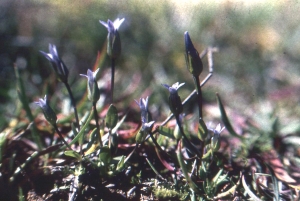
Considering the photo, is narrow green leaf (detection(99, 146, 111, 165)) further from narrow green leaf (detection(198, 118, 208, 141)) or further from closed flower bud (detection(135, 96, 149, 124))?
narrow green leaf (detection(198, 118, 208, 141))

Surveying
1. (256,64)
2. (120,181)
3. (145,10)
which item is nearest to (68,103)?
(120,181)

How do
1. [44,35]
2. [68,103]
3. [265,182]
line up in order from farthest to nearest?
[44,35]
[68,103]
[265,182]

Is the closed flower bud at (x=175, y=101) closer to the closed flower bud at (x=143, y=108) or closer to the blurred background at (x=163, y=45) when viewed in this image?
the closed flower bud at (x=143, y=108)

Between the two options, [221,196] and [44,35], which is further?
[44,35]

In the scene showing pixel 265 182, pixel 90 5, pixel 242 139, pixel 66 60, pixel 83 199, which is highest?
pixel 90 5

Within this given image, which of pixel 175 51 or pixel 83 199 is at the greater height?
pixel 175 51

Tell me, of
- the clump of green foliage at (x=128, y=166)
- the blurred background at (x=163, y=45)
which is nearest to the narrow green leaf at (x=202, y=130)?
the clump of green foliage at (x=128, y=166)

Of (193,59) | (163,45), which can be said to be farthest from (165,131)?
(163,45)

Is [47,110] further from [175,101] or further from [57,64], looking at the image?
[175,101]

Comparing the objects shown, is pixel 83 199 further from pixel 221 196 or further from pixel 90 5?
pixel 90 5

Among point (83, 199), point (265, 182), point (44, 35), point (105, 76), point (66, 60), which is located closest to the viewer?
point (83, 199)
